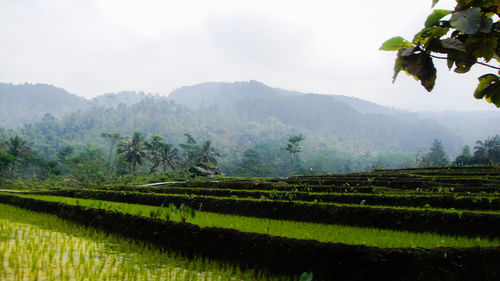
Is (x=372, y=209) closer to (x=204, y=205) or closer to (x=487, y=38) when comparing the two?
(x=204, y=205)

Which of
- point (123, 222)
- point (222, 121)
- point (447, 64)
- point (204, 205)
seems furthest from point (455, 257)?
point (222, 121)

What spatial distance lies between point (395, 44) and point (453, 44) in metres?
0.26

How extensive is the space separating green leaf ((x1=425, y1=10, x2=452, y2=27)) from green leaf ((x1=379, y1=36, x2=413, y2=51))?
12 cm

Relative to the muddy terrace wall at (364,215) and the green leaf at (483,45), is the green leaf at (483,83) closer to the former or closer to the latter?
the green leaf at (483,45)

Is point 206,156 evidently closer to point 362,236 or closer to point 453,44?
point 362,236

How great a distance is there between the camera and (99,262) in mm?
5605

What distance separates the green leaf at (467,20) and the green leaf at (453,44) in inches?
4.0

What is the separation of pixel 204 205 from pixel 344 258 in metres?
8.75

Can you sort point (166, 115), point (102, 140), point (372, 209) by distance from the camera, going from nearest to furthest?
point (372, 209)
point (102, 140)
point (166, 115)

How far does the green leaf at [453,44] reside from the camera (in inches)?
63.2

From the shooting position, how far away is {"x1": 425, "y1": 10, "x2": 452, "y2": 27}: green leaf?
1.70 meters

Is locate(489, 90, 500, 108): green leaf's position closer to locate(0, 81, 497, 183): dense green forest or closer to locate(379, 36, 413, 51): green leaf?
locate(379, 36, 413, 51): green leaf

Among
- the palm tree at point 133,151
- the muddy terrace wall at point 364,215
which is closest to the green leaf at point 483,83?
the muddy terrace wall at point 364,215

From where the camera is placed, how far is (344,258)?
16.9ft
